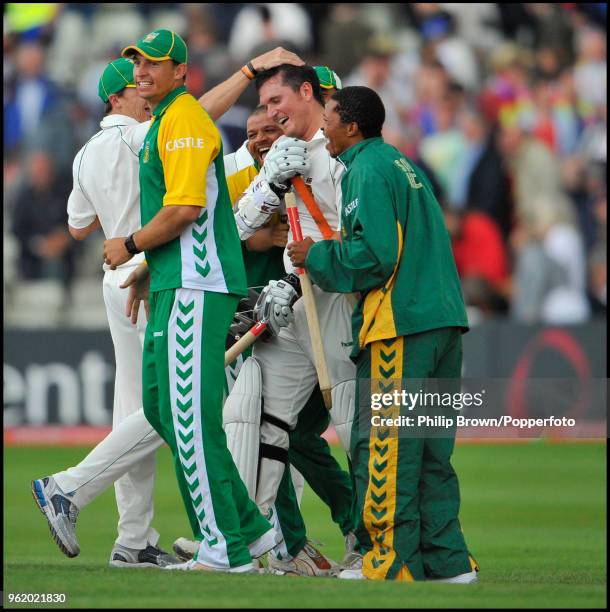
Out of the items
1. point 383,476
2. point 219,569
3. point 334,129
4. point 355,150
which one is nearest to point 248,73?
point 334,129

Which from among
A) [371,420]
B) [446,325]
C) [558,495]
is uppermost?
[446,325]

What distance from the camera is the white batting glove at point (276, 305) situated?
23.9 feet

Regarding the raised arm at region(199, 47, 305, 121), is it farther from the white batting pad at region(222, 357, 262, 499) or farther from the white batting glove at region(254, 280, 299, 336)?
the white batting pad at region(222, 357, 262, 499)

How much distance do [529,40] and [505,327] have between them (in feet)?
16.3

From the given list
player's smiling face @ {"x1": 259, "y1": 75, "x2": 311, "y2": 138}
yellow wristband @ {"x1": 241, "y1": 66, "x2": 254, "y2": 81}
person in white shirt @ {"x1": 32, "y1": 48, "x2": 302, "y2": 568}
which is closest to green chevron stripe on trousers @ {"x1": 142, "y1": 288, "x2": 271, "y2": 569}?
person in white shirt @ {"x1": 32, "y1": 48, "x2": 302, "y2": 568}

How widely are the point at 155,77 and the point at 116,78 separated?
1.32 metres

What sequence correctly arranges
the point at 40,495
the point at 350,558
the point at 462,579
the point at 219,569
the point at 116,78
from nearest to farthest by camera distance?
the point at 219,569 → the point at 462,579 → the point at 40,495 → the point at 350,558 → the point at 116,78

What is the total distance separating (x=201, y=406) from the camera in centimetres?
665

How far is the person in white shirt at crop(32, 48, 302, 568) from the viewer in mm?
7449

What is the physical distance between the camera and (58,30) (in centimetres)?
1903

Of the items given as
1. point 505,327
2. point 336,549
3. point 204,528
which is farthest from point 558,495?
point 204,528

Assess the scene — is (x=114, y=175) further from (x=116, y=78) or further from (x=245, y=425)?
(x=245, y=425)

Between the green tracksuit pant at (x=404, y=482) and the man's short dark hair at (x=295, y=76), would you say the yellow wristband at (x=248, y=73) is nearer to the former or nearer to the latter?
the man's short dark hair at (x=295, y=76)

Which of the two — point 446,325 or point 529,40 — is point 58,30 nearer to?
point 529,40
